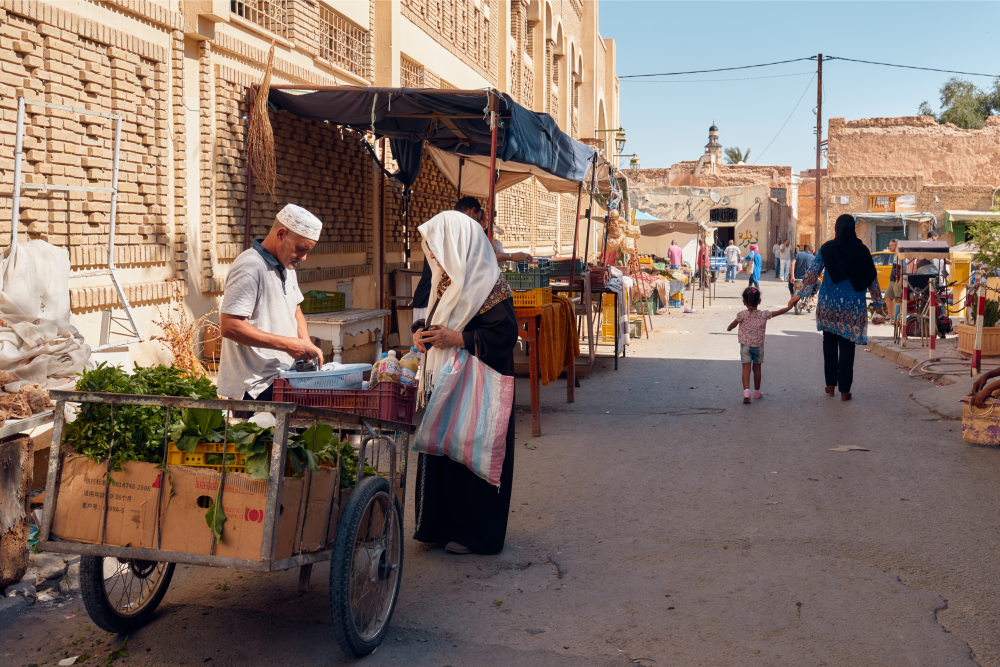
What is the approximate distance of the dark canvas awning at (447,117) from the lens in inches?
322

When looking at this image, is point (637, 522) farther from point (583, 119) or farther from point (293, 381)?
point (583, 119)

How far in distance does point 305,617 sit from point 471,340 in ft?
5.19

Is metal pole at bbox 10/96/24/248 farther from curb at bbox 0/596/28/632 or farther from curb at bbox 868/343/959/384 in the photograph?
curb at bbox 868/343/959/384

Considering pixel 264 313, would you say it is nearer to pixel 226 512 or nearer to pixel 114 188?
pixel 226 512

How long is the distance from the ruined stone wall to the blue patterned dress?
3559 centimetres

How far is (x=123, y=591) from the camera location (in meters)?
3.78

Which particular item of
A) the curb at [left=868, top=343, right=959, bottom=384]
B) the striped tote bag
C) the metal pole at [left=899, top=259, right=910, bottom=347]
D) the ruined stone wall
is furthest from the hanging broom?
the ruined stone wall

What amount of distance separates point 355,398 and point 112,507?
1.07 m

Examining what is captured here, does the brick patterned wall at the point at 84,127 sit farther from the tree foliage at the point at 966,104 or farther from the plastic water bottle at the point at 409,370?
the tree foliage at the point at 966,104

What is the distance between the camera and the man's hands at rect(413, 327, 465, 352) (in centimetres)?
449

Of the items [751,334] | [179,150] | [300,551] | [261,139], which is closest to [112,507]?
[300,551]

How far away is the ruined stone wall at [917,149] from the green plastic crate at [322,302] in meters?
37.7

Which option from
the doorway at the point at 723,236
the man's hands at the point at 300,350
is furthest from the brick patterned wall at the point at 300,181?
the doorway at the point at 723,236

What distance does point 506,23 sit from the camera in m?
21.7
